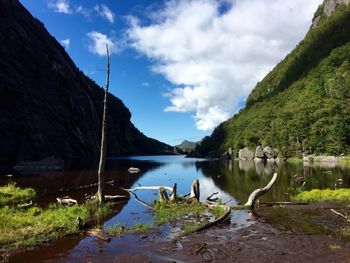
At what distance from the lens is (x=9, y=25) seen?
125188 mm

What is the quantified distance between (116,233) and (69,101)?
13497cm

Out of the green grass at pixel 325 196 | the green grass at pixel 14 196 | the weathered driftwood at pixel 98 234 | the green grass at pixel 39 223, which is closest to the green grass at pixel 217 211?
the green grass at pixel 39 223

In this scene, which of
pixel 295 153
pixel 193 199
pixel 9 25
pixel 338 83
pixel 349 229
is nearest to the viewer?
pixel 349 229

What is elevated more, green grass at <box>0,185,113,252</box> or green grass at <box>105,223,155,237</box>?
green grass at <box>0,185,113,252</box>

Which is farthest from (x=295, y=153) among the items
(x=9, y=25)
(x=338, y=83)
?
(x=9, y=25)

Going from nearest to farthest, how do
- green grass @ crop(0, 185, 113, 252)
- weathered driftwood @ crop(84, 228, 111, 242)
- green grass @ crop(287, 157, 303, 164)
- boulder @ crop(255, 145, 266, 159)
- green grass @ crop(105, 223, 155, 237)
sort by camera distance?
green grass @ crop(0, 185, 113, 252), weathered driftwood @ crop(84, 228, 111, 242), green grass @ crop(105, 223, 155, 237), green grass @ crop(287, 157, 303, 164), boulder @ crop(255, 145, 266, 159)

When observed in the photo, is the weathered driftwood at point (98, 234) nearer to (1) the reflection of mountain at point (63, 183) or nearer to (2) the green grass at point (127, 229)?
(2) the green grass at point (127, 229)

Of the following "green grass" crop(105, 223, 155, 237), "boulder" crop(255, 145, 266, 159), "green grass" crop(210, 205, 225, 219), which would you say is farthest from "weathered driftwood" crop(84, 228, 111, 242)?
"boulder" crop(255, 145, 266, 159)

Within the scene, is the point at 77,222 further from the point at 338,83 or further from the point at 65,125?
the point at 338,83

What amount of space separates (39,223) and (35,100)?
111m

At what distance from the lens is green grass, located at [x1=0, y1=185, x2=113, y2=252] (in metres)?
18.9

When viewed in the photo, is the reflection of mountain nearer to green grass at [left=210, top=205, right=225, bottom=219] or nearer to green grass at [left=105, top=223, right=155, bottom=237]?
green grass at [left=210, top=205, right=225, bottom=219]

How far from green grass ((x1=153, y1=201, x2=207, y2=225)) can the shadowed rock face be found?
Answer: 256ft

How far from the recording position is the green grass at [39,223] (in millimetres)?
18875
